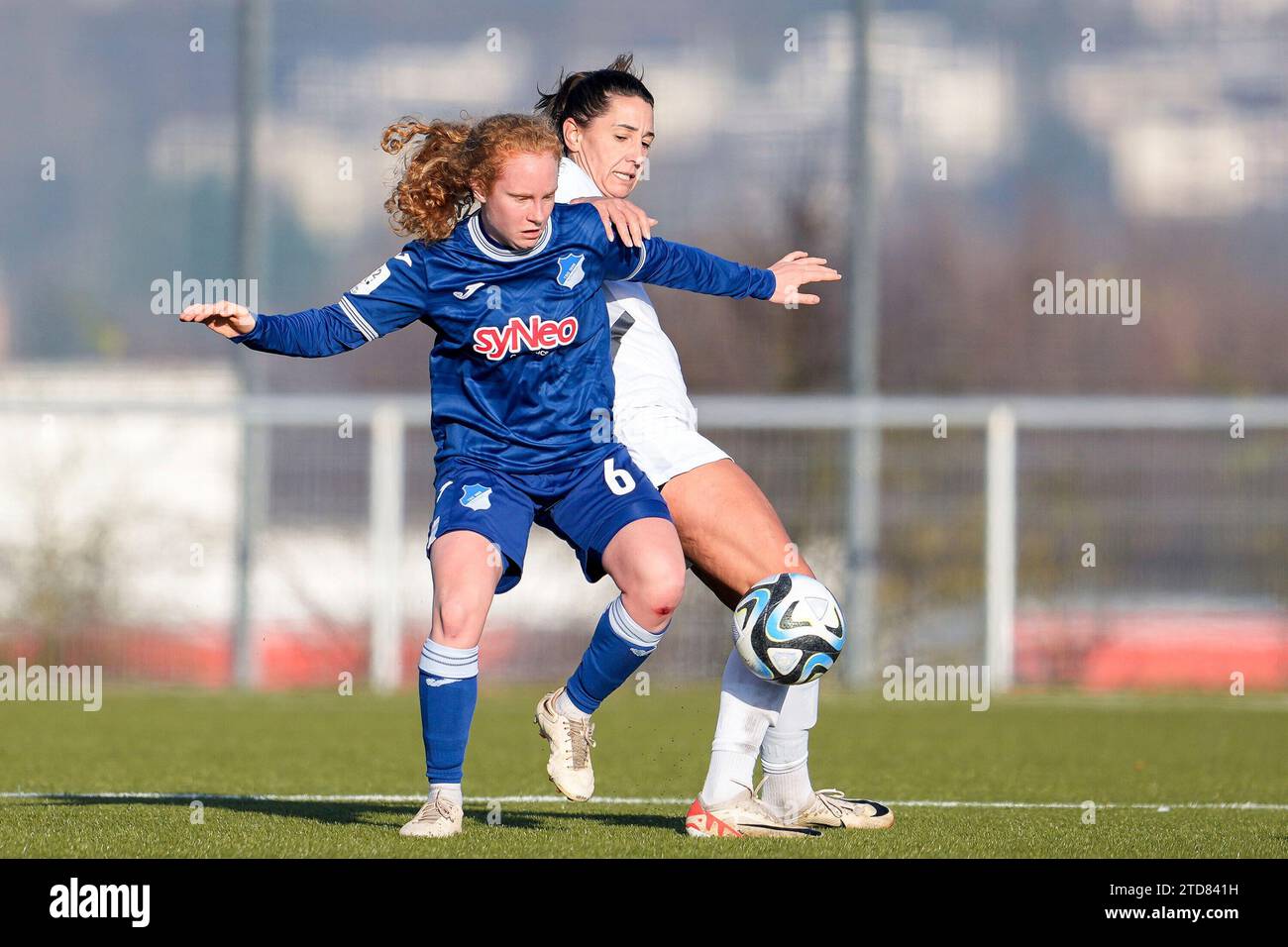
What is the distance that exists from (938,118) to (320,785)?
9.17 m

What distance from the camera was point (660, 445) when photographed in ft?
16.6

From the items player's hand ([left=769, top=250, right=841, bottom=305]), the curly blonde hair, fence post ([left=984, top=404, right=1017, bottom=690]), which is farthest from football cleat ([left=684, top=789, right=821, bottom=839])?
fence post ([left=984, top=404, right=1017, bottom=690])

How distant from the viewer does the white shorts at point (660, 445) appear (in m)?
5.04

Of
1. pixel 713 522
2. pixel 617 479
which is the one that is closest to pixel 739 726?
pixel 713 522

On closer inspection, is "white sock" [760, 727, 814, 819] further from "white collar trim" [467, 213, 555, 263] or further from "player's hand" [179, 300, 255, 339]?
"player's hand" [179, 300, 255, 339]

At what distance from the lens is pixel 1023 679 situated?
1166cm

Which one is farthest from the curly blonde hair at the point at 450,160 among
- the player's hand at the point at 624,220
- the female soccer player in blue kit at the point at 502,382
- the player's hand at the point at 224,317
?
the player's hand at the point at 224,317

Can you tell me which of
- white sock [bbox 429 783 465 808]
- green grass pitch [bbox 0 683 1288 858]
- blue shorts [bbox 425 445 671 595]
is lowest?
green grass pitch [bbox 0 683 1288 858]

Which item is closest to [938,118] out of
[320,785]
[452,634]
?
[320,785]

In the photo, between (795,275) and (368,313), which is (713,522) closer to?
(795,275)

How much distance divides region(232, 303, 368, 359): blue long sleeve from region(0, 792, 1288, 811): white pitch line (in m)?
1.61

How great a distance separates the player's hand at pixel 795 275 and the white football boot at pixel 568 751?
124cm

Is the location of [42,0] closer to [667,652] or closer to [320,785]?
[667,652]

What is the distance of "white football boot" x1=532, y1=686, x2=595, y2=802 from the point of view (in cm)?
481
